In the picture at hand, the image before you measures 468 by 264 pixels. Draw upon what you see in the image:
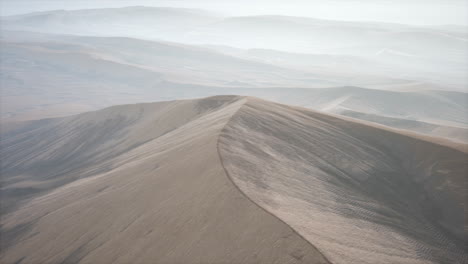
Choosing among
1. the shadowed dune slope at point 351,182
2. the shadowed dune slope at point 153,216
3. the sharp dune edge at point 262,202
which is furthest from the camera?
the shadowed dune slope at point 351,182

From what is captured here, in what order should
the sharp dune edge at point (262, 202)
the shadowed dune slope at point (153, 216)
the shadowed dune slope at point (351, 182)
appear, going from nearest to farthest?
the shadowed dune slope at point (153, 216)
the sharp dune edge at point (262, 202)
the shadowed dune slope at point (351, 182)

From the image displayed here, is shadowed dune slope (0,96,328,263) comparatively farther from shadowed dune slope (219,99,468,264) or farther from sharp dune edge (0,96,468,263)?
shadowed dune slope (219,99,468,264)

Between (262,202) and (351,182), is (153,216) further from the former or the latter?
(351,182)

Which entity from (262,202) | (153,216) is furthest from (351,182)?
(153,216)

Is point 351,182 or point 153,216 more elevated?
point 153,216

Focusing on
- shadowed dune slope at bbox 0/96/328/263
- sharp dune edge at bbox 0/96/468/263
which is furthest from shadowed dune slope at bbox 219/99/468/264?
shadowed dune slope at bbox 0/96/328/263

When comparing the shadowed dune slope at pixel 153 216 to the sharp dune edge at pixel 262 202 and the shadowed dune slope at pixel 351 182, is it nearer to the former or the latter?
the sharp dune edge at pixel 262 202

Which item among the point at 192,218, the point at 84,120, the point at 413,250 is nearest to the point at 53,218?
the point at 192,218

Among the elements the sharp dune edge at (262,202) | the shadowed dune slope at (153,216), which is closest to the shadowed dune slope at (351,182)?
the sharp dune edge at (262,202)
